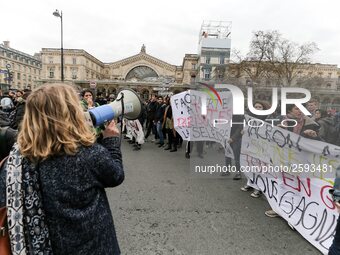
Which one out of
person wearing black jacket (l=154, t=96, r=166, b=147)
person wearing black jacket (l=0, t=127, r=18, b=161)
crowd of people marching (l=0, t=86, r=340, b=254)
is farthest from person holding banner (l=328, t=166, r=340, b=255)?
person wearing black jacket (l=154, t=96, r=166, b=147)

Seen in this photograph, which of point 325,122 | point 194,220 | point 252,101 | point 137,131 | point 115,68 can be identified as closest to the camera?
point 194,220

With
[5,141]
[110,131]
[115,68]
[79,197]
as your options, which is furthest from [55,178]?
[115,68]

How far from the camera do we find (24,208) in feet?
3.49

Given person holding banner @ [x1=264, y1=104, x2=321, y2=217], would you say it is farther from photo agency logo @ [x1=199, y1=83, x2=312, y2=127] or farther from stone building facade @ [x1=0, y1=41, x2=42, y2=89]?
stone building facade @ [x1=0, y1=41, x2=42, y2=89]

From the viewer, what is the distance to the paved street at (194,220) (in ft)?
8.39

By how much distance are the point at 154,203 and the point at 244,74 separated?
37078 mm

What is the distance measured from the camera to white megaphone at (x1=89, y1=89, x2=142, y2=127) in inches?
53.9

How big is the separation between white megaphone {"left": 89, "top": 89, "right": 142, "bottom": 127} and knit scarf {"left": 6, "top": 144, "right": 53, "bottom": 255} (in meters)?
0.42

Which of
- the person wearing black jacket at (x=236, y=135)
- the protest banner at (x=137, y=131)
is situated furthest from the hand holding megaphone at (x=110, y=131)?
the protest banner at (x=137, y=131)

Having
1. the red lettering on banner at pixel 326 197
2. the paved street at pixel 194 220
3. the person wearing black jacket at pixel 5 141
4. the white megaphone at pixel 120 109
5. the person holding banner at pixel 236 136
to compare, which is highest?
the white megaphone at pixel 120 109

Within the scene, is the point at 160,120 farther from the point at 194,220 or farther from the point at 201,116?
the point at 194,220

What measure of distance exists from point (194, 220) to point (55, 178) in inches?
95.6

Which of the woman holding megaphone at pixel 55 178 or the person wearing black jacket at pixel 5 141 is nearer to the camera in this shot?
the woman holding megaphone at pixel 55 178

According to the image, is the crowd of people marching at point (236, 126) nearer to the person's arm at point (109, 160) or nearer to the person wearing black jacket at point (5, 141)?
the person wearing black jacket at point (5, 141)
